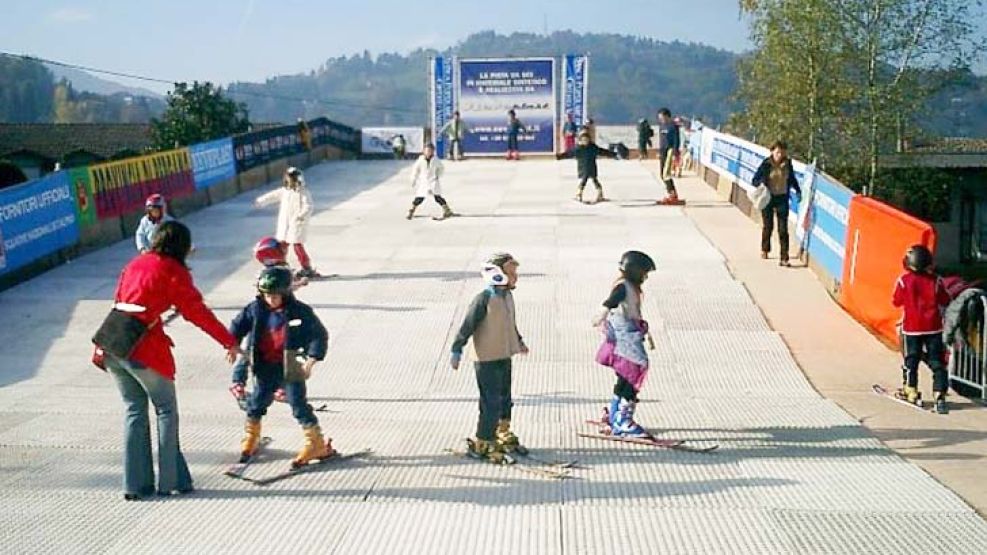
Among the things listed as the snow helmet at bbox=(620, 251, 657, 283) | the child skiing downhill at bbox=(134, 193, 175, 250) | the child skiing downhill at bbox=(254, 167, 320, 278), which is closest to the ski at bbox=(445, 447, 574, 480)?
the snow helmet at bbox=(620, 251, 657, 283)

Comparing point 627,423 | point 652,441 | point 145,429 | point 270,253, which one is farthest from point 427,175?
point 145,429

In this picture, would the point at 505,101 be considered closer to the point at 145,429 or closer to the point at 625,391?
the point at 625,391

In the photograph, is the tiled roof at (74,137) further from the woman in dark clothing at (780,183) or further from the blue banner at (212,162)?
the woman in dark clothing at (780,183)

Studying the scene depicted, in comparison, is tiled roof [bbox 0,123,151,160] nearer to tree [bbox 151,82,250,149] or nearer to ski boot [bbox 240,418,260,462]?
tree [bbox 151,82,250,149]

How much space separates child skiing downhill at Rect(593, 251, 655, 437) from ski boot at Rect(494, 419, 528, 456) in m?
0.87

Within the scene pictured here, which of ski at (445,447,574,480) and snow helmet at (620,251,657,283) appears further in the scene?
snow helmet at (620,251,657,283)

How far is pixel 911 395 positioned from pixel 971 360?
2.33 ft

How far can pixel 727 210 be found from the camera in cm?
2264

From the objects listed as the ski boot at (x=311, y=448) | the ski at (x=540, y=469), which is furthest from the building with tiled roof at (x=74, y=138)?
the ski at (x=540, y=469)

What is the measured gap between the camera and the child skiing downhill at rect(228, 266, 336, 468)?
7371 millimetres

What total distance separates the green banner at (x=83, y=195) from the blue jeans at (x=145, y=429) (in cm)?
1203

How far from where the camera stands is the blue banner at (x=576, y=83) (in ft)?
134

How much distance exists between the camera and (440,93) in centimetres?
4100

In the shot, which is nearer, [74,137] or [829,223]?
[829,223]
